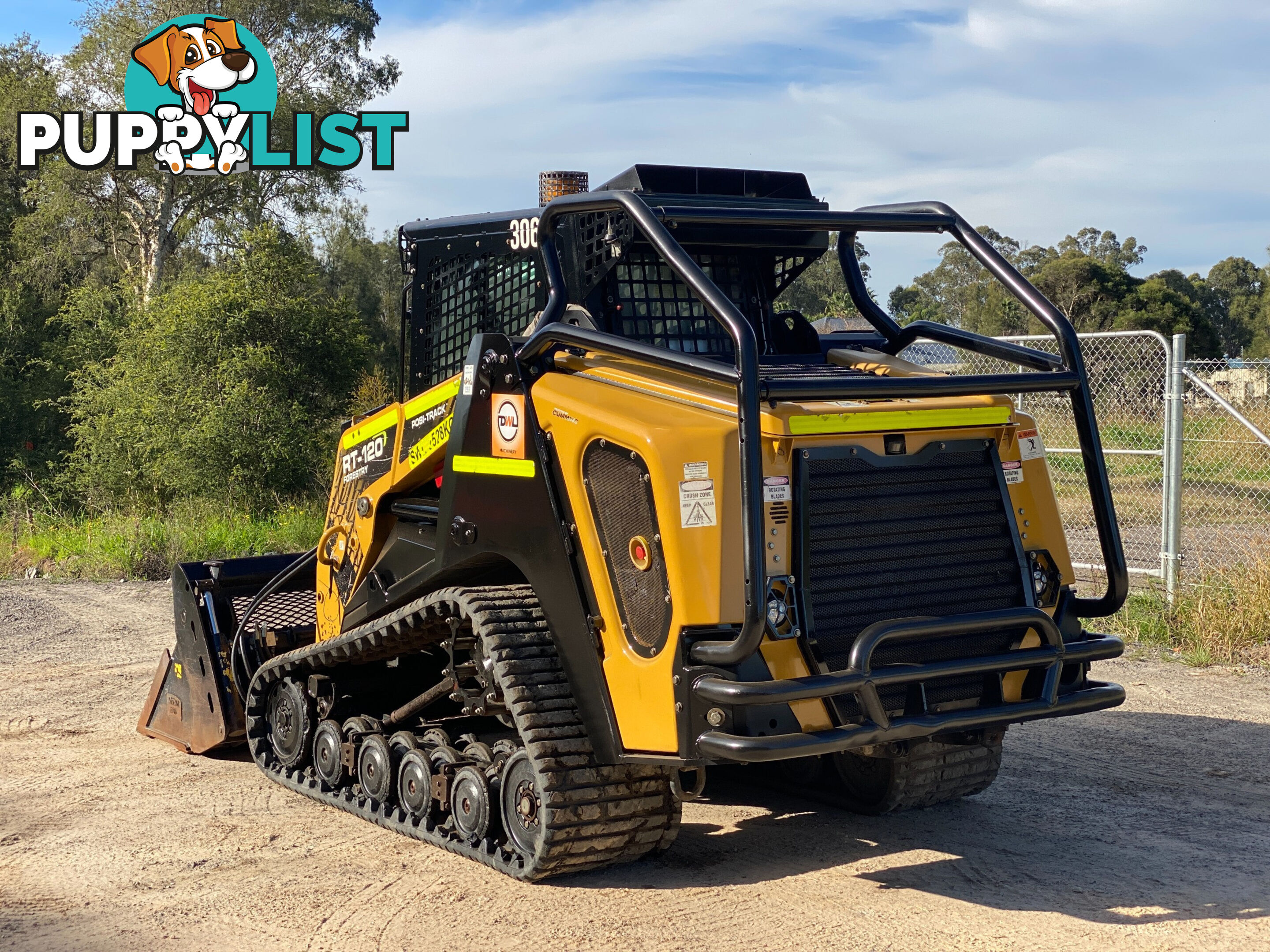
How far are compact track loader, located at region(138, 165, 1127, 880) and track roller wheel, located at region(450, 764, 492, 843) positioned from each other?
0.01 m

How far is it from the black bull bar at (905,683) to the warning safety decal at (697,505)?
0.48m

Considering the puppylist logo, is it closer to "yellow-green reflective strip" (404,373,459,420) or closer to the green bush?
the green bush

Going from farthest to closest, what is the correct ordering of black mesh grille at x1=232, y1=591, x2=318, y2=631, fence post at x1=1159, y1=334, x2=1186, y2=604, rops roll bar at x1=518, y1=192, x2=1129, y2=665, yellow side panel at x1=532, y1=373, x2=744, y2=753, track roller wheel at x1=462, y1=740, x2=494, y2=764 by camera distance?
fence post at x1=1159, y1=334, x2=1186, y2=604 < black mesh grille at x1=232, y1=591, x2=318, y2=631 < track roller wheel at x1=462, y1=740, x2=494, y2=764 < yellow side panel at x1=532, y1=373, x2=744, y2=753 < rops roll bar at x1=518, y1=192, x2=1129, y2=665

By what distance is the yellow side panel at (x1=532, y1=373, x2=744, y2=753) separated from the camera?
412cm

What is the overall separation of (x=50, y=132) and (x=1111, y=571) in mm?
26877

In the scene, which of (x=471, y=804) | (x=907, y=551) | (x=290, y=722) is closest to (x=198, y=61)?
(x=290, y=722)

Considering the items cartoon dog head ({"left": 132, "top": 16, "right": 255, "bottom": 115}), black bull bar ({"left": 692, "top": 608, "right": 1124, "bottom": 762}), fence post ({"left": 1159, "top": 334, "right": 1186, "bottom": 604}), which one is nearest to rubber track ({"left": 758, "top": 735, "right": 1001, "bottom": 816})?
black bull bar ({"left": 692, "top": 608, "right": 1124, "bottom": 762})

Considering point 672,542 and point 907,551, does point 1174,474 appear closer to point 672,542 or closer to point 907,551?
point 907,551

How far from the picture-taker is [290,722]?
6.42 m

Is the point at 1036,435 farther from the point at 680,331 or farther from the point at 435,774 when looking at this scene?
the point at 435,774

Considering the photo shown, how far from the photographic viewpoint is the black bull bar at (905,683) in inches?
158

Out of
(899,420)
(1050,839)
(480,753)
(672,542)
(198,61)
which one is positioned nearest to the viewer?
(672,542)

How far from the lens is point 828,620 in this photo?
442cm

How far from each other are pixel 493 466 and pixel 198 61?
76.6 ft
